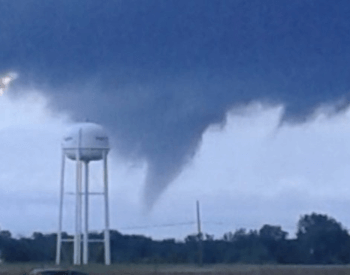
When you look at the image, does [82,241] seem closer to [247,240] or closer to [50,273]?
[247,240]

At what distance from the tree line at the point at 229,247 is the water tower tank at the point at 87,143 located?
14393 millimetres

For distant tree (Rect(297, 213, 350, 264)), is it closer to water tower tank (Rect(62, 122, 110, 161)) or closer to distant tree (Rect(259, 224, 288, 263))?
distant tree (Rect(259, 224, 288, 263))

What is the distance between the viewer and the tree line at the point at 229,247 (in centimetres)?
7887

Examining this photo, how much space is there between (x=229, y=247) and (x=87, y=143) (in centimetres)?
2708

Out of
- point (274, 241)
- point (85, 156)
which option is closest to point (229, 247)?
point (274, 241)

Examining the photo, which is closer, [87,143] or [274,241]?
[87,143]

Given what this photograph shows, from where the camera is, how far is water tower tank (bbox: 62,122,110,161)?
63.9 metres

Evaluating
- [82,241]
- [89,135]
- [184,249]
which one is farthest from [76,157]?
[184,249]

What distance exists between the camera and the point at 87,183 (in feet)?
216

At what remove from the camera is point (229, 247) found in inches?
3354

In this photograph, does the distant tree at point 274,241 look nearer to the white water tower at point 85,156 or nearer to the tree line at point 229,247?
the tree line at point 229,247

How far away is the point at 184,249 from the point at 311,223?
14841mm

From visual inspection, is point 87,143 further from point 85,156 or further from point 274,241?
point 274,241

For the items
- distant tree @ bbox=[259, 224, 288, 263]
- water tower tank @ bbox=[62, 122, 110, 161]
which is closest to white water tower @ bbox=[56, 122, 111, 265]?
water tower tank @ bbox=[62, 122, 110, 161]
